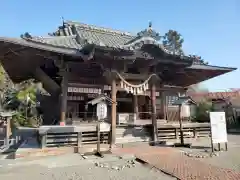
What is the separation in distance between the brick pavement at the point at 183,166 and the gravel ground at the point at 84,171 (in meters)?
0.44

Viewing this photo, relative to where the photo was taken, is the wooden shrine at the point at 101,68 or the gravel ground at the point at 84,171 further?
the wooden shrine at the point at 101,68

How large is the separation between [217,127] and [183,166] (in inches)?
132

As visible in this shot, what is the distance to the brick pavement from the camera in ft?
20.1

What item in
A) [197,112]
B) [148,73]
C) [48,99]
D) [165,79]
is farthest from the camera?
[197,112]

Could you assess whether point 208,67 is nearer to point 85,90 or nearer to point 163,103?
point 163,103

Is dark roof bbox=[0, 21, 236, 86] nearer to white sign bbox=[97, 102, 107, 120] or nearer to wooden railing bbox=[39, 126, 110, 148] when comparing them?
white sign bbox=[97, 102, 107, 120]

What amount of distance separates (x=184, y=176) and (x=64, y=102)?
705cm

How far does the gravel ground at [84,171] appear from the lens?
6.11 metres

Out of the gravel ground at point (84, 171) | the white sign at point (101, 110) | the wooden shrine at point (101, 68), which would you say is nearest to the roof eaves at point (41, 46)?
the wooden shrine at point (101, 68)

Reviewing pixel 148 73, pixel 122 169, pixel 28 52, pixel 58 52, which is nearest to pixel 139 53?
pixel 148 73

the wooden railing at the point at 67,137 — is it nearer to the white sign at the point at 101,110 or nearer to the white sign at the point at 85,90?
the white sign at the point at 101,110

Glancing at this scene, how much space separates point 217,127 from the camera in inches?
377

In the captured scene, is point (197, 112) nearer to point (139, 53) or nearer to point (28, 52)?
point (139, 53)

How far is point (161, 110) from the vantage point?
15250 mm
